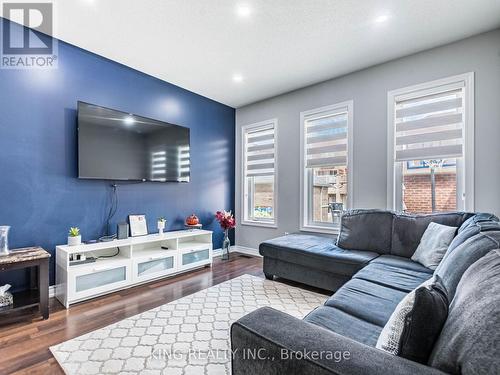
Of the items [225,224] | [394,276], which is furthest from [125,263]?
[394,276]

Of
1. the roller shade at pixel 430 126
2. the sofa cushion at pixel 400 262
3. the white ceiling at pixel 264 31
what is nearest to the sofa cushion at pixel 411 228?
the sofa cushion at pixel 400 262

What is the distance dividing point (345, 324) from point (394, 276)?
0.98 m

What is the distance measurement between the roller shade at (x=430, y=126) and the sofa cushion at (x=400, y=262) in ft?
3.99

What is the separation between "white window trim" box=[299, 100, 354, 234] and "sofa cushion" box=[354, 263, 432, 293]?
4.20ft

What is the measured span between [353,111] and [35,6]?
3.56 metres

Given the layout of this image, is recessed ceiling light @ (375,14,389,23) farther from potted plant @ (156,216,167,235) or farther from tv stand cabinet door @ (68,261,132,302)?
tv stand cabinet door @ (68,261,132,302)

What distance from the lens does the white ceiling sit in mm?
2230

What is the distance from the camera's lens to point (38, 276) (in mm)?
2203

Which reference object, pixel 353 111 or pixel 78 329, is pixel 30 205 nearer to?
pixel 78 329

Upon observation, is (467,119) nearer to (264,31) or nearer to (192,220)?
(264,31)

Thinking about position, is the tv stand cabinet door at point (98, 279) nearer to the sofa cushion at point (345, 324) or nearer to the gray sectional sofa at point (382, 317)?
the gray sectional sofa at point (382, 317)

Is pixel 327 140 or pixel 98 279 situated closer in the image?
pixel 98 279

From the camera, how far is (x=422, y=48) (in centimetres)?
288

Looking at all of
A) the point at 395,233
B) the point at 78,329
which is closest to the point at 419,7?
the point at 395,233
